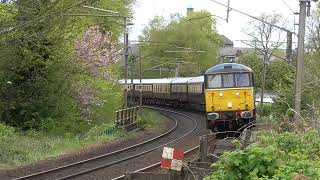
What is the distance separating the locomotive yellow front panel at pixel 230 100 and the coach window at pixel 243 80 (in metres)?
0.24

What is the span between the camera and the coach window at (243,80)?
85.3ft

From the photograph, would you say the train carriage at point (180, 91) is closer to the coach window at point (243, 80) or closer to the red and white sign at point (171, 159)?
the coach window at point (243, 80)

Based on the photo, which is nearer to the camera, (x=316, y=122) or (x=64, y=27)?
(x=316, y=122)

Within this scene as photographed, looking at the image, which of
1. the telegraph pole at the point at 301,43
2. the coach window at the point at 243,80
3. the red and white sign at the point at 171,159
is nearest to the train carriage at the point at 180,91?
the coach window at the point at 243,80

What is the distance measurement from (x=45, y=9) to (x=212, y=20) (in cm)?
6561

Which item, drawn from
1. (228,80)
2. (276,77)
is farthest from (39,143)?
(276,77)

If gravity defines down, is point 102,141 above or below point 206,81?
below

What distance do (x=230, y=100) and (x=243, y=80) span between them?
42.8 inches

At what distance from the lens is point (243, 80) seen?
85.6 ft

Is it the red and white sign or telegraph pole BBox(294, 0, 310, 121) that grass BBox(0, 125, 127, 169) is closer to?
the red and white sign

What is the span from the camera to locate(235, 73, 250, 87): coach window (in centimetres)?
2600

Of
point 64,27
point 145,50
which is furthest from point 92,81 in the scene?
point 145,50

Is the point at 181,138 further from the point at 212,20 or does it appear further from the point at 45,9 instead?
the point at 212,20

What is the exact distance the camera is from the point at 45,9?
2564 cm
